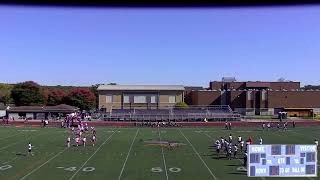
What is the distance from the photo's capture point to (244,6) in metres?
9.17

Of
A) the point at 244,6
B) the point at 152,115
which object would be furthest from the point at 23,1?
the point at 152,115

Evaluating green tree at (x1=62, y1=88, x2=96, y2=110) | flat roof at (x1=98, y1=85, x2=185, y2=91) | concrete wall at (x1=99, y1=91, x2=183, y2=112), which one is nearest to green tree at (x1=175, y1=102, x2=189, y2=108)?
concrete wall at (x1=99, y1=91, x2=183, y2=112)

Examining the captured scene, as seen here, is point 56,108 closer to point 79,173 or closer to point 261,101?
point 261,101

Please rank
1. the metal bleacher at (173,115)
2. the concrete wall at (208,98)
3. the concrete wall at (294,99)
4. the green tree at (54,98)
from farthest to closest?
1. the green tree at (54,98)
2. the concrete wall at (208,98)
3. the concrete wall at (294,99)
4. the metal bleacher at (173,115)

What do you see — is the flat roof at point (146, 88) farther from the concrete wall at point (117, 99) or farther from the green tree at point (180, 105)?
the green tree at point (180, 105)

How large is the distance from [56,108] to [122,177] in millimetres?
55551

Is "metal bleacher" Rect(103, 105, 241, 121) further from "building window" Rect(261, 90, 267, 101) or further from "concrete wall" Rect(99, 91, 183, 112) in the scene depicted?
"building window" Rect(261, 90, 267, 101)

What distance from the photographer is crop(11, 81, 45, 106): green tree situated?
3647 inches
